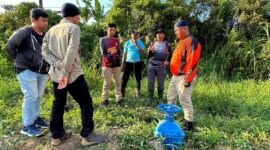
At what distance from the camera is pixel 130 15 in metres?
10.3

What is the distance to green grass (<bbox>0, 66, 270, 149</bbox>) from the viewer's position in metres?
4.52

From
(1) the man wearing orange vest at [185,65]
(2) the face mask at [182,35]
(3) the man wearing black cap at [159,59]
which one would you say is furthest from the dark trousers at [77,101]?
(3) the man wearing black cap at [159,59]

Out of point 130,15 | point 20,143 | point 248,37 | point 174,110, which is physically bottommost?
point 20,143

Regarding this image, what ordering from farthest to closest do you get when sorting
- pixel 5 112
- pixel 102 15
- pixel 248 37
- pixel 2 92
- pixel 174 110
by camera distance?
Answer: pixel 102 15 → pixel 248 37 → pixel 2 92 → pixel 5 112 → pixel 174 110

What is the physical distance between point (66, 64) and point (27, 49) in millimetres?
1193

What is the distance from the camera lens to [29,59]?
15.6 ft

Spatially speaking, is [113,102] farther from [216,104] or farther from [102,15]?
[102,15]

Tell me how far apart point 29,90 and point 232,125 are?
10.4 feet

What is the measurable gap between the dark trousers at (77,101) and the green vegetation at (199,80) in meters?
0.33

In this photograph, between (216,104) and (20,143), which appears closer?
(20,143)

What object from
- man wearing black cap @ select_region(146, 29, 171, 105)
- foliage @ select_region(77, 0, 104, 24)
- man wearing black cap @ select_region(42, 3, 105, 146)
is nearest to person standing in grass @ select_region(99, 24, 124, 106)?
man wearing black cap @ select_region(146, 29, 171, 105)

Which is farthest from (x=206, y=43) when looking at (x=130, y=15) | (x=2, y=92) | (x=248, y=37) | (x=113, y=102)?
(x=2, y=92)

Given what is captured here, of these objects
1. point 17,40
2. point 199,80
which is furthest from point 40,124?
point 199,80

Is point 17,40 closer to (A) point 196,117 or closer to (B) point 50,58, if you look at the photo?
(B) point 50,58
